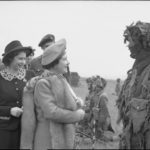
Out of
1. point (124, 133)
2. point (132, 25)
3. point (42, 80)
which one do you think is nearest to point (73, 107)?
point (42, 80)

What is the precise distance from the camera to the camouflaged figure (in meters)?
4.98

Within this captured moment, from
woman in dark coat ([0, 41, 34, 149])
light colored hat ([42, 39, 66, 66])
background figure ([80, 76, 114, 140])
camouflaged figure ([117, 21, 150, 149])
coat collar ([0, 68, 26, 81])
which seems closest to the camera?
light colored hat ([42, 39, 66, 66])

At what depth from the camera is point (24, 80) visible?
454 centimetres

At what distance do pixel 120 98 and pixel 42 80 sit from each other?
89.5 inches

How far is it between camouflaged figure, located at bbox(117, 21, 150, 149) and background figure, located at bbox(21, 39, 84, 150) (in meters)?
1.52

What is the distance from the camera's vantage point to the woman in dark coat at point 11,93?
4293 mm

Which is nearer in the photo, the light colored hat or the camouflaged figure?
the light colored hat

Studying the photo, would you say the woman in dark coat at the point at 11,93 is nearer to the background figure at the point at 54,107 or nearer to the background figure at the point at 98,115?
the background figure at the point at 54,107

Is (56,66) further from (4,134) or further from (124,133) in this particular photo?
(124,133)

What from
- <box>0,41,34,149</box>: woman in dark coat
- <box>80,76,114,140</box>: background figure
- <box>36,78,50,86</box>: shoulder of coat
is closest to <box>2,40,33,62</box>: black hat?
<box>0,41,34,149</box>: woman in dark coat

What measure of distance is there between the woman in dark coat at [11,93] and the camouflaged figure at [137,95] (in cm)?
168

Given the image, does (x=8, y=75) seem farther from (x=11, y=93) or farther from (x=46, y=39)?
(x=46, y=39)

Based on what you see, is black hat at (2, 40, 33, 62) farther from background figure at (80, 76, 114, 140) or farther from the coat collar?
background figure at (80, 76, 114, 140)

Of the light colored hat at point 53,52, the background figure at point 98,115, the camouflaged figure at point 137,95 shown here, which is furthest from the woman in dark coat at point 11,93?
the background figure at point 98,115
